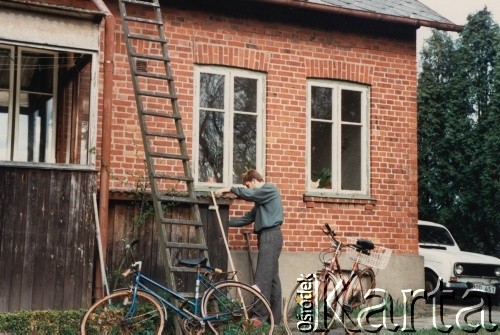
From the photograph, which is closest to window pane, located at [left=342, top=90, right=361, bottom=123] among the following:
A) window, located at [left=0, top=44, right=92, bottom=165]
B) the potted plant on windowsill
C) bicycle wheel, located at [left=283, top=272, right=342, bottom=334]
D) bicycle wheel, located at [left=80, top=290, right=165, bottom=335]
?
the potted plant on windowsill

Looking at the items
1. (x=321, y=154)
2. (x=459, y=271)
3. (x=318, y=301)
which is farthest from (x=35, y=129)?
(x=459, y=271)

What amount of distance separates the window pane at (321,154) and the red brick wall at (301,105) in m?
0.24

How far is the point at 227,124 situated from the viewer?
1211cm

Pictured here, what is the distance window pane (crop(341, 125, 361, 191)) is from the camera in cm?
1291

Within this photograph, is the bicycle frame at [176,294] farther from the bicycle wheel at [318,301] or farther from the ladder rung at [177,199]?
the bicycle wheel at [318,301]

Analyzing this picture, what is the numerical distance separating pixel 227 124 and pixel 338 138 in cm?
181

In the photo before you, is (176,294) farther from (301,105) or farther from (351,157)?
(351,157)

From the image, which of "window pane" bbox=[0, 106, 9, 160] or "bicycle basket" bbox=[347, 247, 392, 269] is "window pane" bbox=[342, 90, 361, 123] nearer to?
"bicycle basket" bbox=[347, 247, 392, 269]

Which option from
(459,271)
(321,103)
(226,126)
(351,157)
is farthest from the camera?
(459,271)

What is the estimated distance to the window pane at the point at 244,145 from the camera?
478 inches

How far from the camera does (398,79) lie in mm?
13352

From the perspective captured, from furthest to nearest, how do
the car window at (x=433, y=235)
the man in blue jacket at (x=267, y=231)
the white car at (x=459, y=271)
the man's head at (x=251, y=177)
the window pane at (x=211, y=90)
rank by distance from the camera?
the car window at (x=433, y=235) < the white car at (x=459, y=271) < the window pane at (x=211, y=90) < the man's head at (x=251, y=177) < the man in blue jacket at (x=267, y=231)

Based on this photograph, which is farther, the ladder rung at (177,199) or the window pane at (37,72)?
the window pane at (37,72)

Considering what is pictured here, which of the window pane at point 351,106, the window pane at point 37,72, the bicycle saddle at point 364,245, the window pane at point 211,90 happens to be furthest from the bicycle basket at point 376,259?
the window pane at point 37,72
